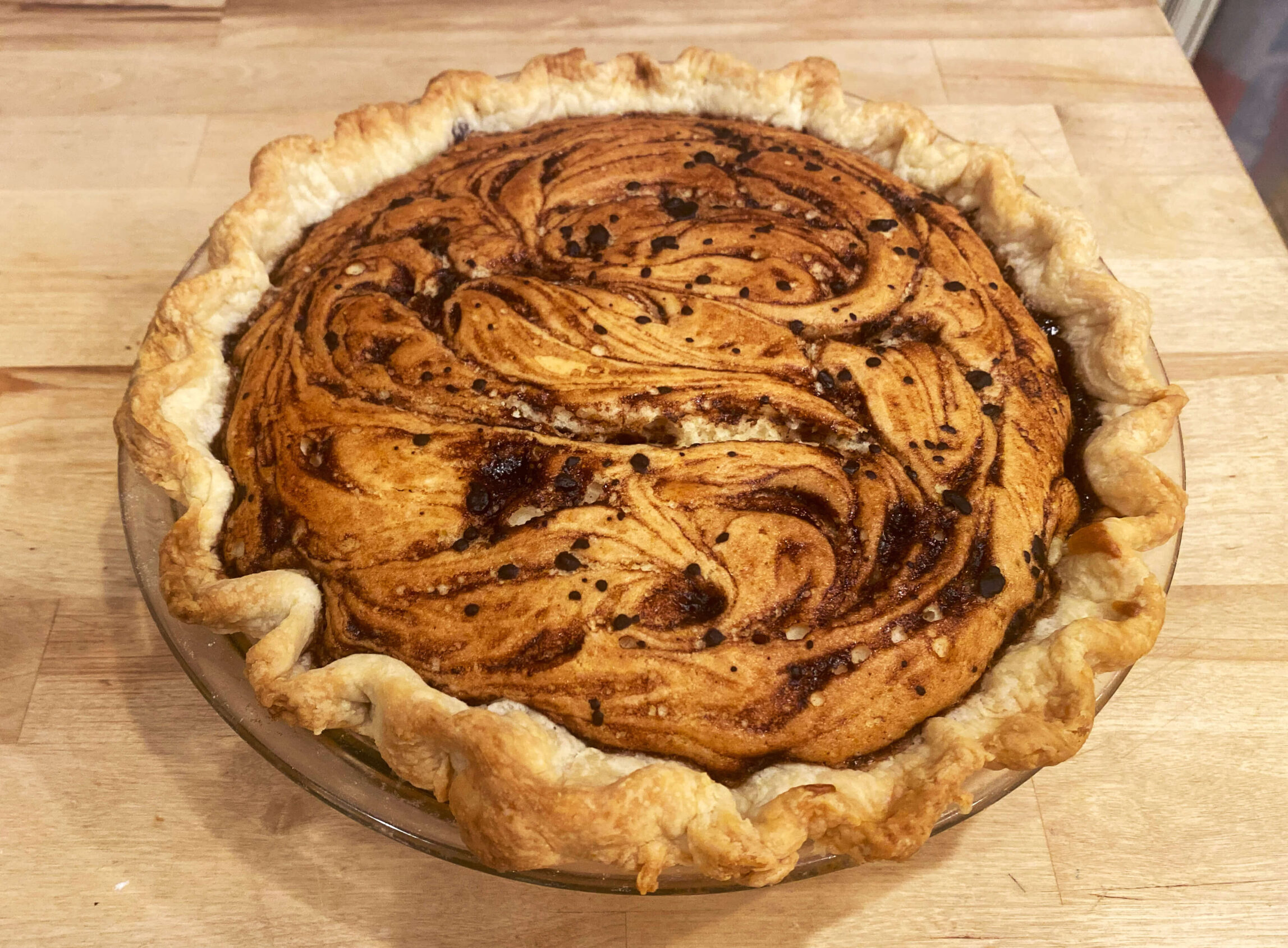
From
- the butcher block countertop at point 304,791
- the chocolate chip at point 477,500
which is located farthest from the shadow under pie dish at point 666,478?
the butcher block countertop at point 304,791

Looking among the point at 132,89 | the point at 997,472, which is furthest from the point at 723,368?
the point at 132,89

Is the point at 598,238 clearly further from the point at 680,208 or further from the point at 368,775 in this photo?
the point at 368,775

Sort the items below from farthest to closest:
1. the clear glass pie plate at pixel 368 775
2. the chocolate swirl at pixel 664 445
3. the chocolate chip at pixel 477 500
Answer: the chocolate chip at pixel 477 500, the chocolate swirl at pixel 664 445, the clear glass pie plate at pixel 368 775

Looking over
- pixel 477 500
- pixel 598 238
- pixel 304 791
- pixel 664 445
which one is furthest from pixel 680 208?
pixel 304 791

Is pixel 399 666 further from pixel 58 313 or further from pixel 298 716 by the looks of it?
pixel 58 313

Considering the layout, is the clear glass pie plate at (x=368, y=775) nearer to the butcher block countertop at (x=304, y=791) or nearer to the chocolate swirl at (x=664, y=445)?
the chocolate swirl at (x=664, y=445)

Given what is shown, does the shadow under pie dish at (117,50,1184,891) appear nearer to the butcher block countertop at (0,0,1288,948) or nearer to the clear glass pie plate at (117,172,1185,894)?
the clear glass pie plate at (117,172,1185,894)
